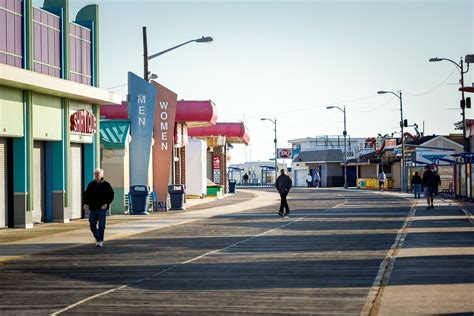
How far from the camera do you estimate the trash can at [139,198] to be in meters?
41.4

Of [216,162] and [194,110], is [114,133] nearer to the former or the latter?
[194,110]

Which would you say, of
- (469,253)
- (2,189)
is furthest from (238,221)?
(469,253)

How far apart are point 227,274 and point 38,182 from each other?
1955 cm

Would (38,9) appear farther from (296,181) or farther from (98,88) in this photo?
(296,181)

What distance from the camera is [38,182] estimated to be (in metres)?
35.1

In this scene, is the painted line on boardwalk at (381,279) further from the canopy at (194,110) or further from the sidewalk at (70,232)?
the canopy at (194,110)

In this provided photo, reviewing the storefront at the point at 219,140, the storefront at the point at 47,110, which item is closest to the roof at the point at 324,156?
the storefront at the point at 219,140

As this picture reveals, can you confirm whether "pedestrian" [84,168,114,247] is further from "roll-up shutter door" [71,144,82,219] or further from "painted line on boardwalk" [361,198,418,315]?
"roll-up shutter door" [71,144,82,219]

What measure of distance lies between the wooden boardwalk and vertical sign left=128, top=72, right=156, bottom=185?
1387 centimetres

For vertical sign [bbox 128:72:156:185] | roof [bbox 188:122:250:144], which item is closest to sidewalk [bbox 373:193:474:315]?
vertical sign [bbox 128:72:156:185]

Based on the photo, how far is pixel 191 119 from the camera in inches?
2202

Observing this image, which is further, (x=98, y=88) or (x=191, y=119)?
(x=191, y=119)

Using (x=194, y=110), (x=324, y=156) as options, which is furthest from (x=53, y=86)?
(x=324, y=156)

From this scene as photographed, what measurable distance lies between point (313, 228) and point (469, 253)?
1057 centimetres
